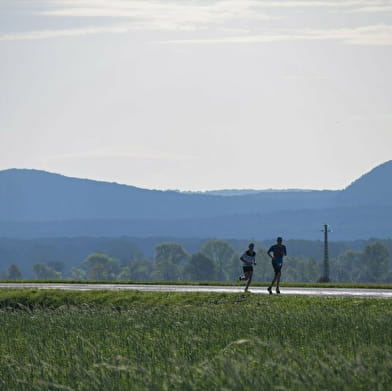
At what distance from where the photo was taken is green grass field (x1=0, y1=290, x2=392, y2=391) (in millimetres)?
14531

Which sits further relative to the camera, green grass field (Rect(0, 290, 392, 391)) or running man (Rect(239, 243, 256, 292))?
running man (Rect(239, 243, 256, 292))

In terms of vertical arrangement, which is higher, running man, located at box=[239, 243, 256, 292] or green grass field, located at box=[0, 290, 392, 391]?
running man, located at box=[239, 243, 256, 292]

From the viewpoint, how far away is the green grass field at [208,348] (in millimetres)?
14531

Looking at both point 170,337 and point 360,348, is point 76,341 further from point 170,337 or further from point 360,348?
point 360,348

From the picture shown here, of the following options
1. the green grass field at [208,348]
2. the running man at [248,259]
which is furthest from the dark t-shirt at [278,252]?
the green grass field at [208,348]

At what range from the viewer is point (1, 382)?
727 inches

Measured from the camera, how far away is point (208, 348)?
21.7 m

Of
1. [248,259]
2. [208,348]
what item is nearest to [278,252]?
[248,259]

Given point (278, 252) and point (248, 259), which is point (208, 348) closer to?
point (278, 252)

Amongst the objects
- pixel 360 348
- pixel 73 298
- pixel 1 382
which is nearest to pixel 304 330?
pixel 360 348

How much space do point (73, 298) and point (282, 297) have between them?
9732 mm

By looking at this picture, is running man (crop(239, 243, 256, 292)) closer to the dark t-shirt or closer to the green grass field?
→ the dark t-shirt

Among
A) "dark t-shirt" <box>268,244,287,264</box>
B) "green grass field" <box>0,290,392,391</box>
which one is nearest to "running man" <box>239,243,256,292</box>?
"dark t-shirt" <box>268,244,287,264</box>

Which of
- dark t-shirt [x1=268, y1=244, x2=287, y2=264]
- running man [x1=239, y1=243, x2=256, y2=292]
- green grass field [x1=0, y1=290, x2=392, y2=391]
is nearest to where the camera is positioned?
green grass field [x1=0, y1=290, x2=392, y2=391]
